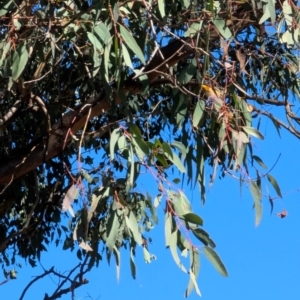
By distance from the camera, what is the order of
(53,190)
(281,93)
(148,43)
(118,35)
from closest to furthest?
(118,35) → (148,43) → (281,93) → (53,190)

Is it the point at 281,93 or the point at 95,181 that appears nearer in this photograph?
the point at 95,181

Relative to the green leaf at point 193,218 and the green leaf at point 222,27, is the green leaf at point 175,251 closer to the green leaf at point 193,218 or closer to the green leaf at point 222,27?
the green leaf at point 193,218

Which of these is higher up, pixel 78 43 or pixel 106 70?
pixel 78 43

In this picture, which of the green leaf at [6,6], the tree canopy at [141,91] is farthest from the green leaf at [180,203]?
the green leaf at [6,6]

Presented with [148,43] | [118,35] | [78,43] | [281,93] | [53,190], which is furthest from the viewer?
[53,190]

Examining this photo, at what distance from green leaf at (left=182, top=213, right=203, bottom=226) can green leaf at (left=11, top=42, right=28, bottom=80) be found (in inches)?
37.8

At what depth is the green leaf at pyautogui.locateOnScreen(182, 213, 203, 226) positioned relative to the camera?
3123 millimetres

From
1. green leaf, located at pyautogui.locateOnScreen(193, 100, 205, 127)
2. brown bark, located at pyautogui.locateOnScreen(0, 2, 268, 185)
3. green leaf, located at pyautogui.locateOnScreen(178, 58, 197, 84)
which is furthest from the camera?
brown bark, located at pyautogui.locateOnScreen(0, 2, 268, 185)

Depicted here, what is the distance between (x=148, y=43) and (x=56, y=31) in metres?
0.46

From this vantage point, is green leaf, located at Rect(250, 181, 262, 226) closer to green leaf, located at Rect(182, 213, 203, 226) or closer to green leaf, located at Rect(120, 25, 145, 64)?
green leaf, located at Rect(182, 213, 203, 226)

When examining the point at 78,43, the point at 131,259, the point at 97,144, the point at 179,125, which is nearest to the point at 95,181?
the point at 131,259

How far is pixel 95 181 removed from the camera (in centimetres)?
361

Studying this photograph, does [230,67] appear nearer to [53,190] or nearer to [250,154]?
[250,154]

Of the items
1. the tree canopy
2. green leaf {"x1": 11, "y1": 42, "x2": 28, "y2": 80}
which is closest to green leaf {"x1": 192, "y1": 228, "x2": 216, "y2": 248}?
the tree canopy
